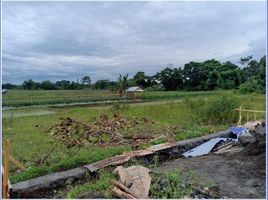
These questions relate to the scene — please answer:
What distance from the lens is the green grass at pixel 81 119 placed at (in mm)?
2809

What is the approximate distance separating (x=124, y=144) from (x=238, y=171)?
1450mm

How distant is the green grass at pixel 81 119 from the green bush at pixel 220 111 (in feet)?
0.77

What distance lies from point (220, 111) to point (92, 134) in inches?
97.5

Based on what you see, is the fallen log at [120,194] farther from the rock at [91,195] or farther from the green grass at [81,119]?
the green grass at [81,119]

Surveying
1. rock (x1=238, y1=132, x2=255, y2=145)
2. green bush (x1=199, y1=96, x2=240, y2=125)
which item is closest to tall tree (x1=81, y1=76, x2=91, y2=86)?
rock (x1=238, y1=132, x2=255, y2=145)

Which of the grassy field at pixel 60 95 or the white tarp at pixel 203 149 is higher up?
the grassy field at pixel 60 95

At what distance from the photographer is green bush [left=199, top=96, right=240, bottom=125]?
532cm

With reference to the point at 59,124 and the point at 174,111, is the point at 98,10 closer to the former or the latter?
the point at 59,124

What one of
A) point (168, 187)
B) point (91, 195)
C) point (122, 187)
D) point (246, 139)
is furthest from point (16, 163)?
point (246, 139)

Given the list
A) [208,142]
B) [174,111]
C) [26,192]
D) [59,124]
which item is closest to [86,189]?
[26,192]

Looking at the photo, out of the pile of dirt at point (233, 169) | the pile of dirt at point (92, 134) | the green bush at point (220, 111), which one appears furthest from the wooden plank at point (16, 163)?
the green bush at point (220, 111)

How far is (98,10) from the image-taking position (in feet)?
4.76

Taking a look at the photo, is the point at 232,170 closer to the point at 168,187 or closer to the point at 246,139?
the point at 246,139

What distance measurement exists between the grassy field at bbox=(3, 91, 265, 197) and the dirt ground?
0.51 m
